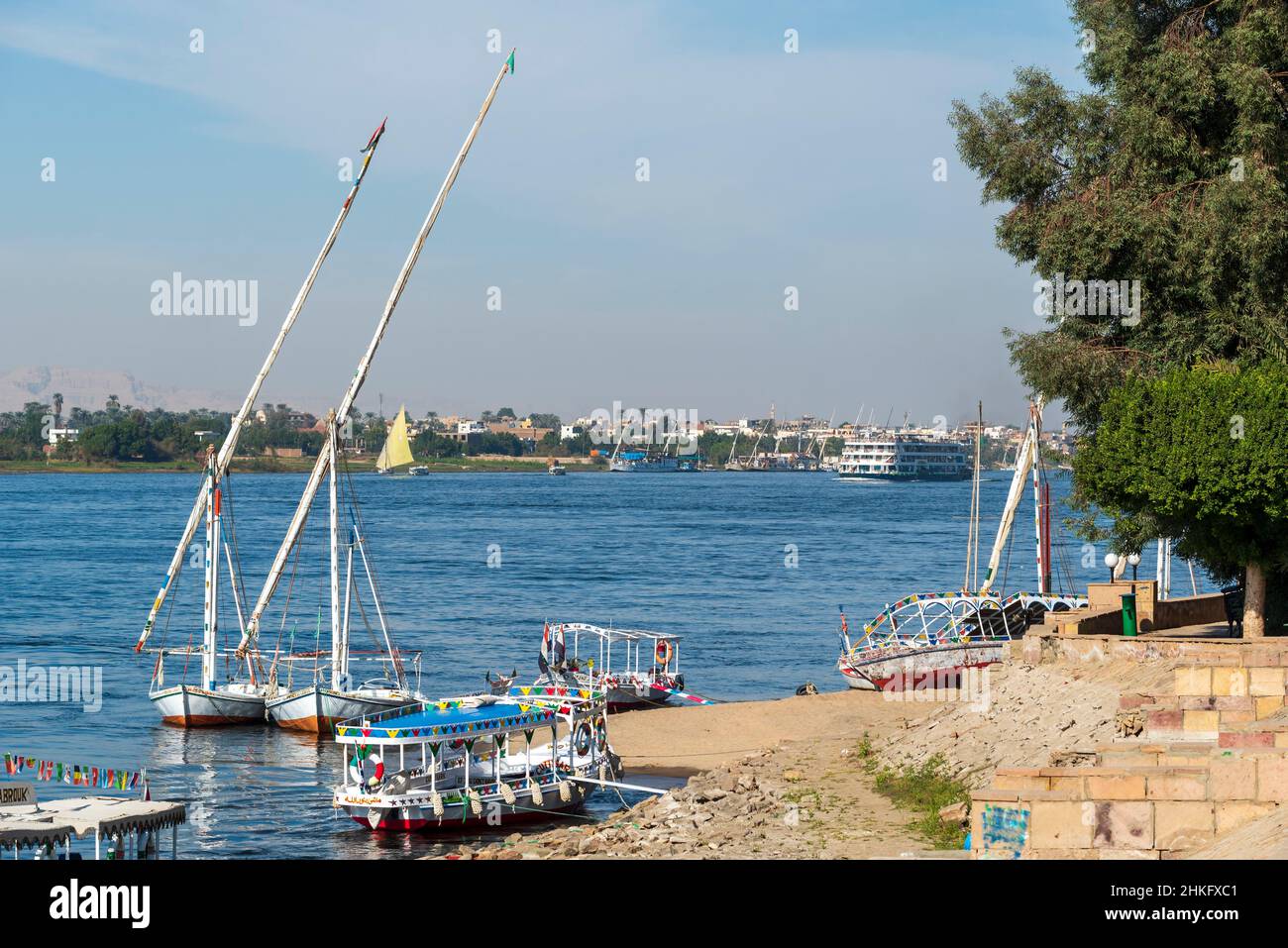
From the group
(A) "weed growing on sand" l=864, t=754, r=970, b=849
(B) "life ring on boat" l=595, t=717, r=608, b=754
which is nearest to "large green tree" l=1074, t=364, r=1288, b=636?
(A) "weed growing on sand" l=864, t=754, r=970, b=849

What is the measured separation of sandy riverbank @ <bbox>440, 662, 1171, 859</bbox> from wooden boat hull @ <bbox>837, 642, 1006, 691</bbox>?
873cm

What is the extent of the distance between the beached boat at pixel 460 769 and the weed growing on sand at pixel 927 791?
22.3ft

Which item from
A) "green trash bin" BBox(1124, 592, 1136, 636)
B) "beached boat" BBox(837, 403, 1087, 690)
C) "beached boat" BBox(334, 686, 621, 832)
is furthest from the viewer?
"beached boat" BBox(837, 403, 1087, 690)

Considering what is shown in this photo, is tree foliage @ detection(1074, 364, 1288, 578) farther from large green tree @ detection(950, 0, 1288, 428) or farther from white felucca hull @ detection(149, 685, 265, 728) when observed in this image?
white felucca hull @ detection(149, 685, 265, 728)

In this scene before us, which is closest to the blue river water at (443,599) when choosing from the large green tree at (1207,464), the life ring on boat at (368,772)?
the life ring on boat at (368,772)

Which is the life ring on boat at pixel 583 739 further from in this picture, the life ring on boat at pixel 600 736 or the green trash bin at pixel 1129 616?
the green trash bin at pixel 1129 616

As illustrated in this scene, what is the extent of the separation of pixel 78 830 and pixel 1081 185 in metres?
23.1

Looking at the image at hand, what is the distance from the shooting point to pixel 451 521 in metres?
148

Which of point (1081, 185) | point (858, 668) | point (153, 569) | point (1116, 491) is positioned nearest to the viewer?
point (1116, 491)

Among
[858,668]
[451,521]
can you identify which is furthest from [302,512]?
[451,521]

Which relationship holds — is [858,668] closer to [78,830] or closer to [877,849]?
[877,849]

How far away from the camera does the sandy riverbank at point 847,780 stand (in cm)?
2103

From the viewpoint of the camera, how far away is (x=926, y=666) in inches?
1615

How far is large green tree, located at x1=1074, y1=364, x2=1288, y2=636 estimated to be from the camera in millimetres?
26641
